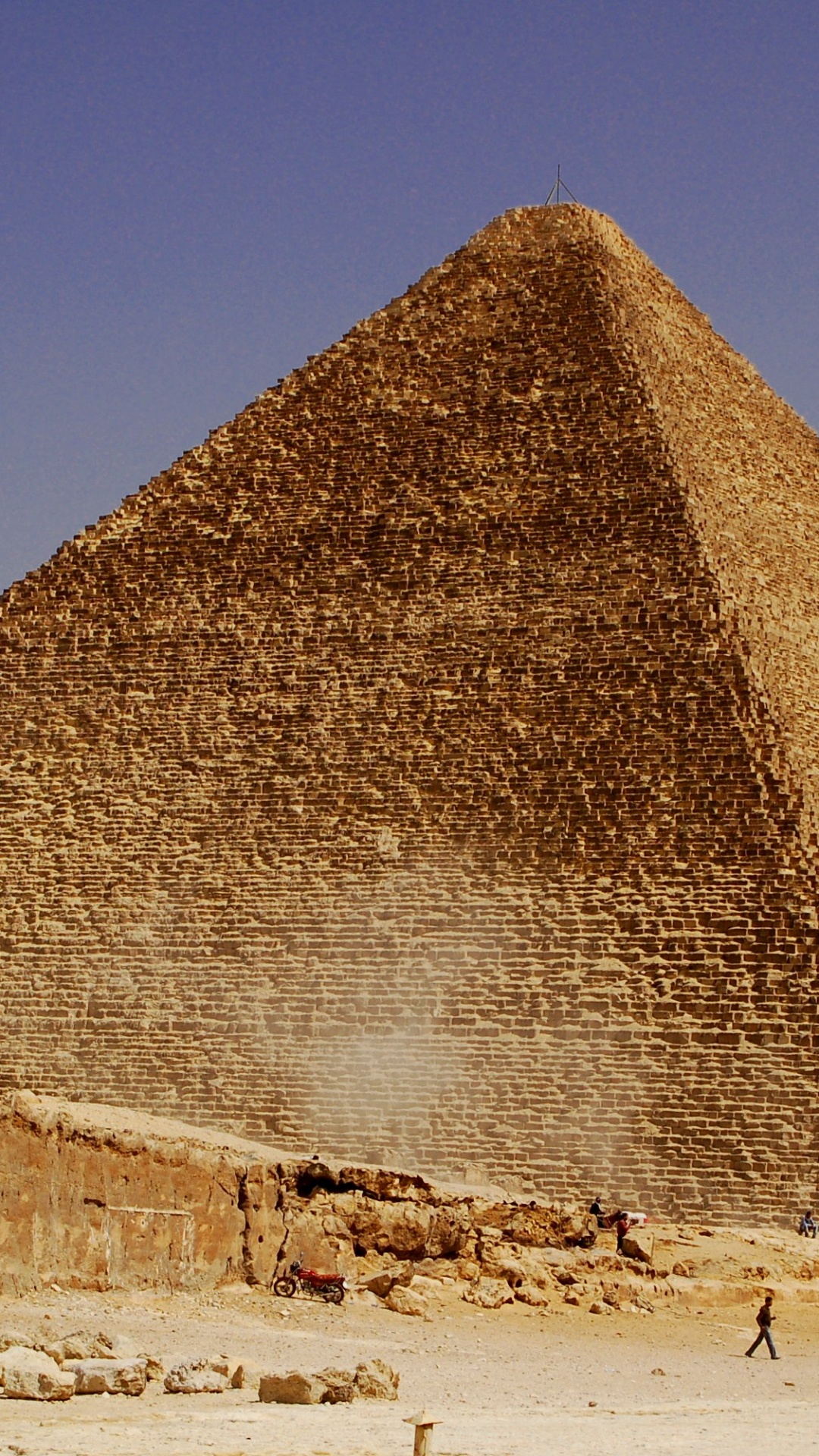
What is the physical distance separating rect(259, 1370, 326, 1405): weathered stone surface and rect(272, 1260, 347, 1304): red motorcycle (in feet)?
11.3

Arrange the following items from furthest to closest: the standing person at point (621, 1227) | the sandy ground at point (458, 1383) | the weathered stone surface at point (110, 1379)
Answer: the standing person at point (621, 1227) → the weathered stone surface at point (110, 1379) → the sandy ground at point (458, 1383)

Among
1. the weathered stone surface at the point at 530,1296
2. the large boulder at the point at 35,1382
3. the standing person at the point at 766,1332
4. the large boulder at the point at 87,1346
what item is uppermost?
the weathered stone surface at the point at 530,1296

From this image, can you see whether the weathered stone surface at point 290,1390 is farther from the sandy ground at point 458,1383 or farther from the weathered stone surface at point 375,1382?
the weathered stone surface at point 375,1382

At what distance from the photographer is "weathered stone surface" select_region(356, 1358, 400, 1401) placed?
525 inches

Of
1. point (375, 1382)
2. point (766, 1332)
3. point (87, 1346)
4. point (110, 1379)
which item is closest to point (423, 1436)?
point (375, 1382)

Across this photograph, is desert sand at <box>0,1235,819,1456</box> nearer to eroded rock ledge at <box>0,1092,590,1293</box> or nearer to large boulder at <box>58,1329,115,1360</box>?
eroded rock ledge at <box>0,1092,590,1293</box>

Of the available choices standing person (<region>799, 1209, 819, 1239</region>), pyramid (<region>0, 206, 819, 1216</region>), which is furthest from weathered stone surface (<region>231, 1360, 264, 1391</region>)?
pyramid (<region>0, 206, 819, 1216</region>)

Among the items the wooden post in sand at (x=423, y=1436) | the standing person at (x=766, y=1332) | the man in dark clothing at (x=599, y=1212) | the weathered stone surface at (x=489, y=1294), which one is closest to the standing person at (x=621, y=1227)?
the man in dark clothing at (x=599, y=1212)

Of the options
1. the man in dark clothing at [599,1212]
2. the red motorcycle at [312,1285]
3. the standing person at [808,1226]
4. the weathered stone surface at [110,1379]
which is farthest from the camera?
the standing person at [808,1226]

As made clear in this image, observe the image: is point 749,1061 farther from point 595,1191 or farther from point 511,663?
point 511,663

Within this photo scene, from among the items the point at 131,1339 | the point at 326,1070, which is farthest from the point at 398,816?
the point at 131,1339

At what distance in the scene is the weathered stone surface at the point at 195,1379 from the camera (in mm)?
13016

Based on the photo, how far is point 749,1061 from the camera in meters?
25.5

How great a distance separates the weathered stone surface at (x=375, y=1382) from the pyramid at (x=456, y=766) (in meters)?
11.7
